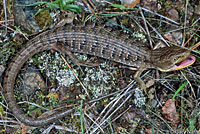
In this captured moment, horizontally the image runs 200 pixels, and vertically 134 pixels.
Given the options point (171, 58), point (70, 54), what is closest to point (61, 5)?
point (70, 54)

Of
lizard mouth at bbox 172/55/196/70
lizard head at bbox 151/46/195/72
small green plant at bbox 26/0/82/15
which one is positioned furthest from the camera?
small green plant at bbox 26/0/82/15

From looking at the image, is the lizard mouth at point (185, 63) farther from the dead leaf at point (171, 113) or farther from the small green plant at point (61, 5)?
the small green plant at point (61, 5)

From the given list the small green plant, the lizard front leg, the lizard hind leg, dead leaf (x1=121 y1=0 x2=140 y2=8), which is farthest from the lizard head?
the small green plant

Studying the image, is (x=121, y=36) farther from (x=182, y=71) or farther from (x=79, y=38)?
(x=182, y=71)

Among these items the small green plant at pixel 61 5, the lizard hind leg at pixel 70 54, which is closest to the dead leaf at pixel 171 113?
the lizard hind leg at pixel 70 54

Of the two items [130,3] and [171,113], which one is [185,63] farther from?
[130,3]

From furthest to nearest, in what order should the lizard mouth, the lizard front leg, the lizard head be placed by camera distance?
the lizard front leg < the lizard mouth < the lizard head

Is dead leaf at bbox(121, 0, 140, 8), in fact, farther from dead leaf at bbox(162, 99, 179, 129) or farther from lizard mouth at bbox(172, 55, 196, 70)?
dead leaf at bbox(162, 99, 179, 129)

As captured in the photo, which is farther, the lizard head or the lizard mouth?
the lizard mouth

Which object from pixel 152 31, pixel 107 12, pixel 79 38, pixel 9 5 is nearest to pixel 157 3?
pixel 152 31
